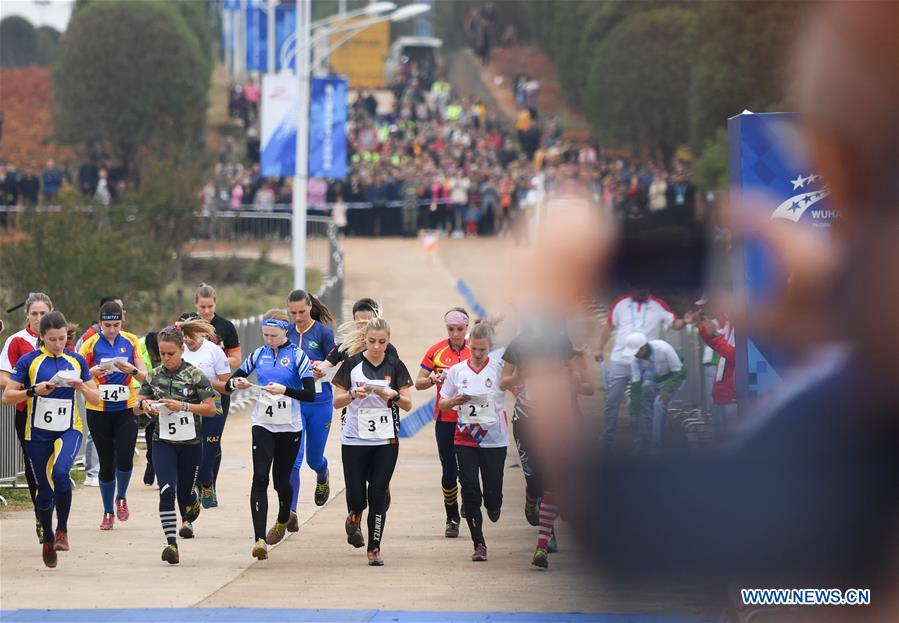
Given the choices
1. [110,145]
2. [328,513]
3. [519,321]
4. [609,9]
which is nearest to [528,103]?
[609,9]

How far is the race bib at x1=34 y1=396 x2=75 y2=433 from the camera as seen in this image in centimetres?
1208

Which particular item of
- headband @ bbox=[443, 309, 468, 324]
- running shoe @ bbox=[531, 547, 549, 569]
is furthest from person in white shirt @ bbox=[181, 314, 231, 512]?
running shoe @ bbox=[531, 547, 549, 569]

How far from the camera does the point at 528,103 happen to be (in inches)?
2820

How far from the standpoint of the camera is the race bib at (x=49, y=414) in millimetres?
12078

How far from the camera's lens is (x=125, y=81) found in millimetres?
61875

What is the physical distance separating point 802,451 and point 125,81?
6175 centimetres

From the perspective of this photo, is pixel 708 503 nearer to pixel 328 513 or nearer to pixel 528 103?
pixel 328 513

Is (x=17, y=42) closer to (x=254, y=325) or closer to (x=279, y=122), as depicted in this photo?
(x=279, y=122)

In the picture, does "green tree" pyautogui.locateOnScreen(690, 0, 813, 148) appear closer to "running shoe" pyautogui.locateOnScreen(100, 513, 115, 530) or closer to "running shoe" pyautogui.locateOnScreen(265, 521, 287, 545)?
"running shoe" pyautogui.locateOnScreen(100, 513, 115, 530)

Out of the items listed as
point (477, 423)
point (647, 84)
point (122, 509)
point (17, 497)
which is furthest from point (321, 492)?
point (647, 84)

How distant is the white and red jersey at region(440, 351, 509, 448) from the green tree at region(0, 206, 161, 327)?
13.9 meters

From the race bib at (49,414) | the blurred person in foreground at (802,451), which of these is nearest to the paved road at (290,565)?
the race bib at (49,414)

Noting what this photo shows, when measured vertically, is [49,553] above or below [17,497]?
above

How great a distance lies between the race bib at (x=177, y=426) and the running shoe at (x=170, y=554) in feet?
2.72
